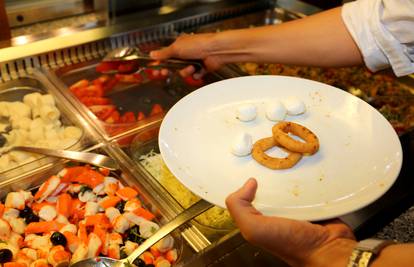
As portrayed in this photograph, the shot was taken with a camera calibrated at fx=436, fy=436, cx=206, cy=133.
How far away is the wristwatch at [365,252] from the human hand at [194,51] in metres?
1.06

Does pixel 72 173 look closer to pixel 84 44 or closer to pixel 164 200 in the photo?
pixel 164 200

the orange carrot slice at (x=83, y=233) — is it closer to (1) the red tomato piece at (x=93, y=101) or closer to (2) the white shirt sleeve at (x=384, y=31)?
(1) the red tomato piece at (x=93, y=101)

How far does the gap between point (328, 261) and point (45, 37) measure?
144 cm

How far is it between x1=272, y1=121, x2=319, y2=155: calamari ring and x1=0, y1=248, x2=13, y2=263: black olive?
0.79m

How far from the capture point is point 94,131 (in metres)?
1.59

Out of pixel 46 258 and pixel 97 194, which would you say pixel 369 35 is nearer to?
pixel 97 194

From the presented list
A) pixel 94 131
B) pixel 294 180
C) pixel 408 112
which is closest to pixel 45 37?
pixel 94 131

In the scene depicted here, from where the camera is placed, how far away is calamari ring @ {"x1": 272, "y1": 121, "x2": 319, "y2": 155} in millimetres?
1200

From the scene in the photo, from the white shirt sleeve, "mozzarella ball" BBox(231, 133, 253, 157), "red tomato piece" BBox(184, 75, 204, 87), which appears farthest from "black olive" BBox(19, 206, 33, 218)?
the white shirt sleeve

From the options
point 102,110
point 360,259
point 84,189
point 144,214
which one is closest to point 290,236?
point 360,259

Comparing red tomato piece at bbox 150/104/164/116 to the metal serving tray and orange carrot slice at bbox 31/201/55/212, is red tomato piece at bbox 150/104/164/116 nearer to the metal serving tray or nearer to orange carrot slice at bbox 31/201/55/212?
the metal serving tray

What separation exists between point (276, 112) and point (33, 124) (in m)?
0.89

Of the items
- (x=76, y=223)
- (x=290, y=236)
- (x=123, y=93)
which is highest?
(x=290, y=236)

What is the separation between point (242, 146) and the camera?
122cm
